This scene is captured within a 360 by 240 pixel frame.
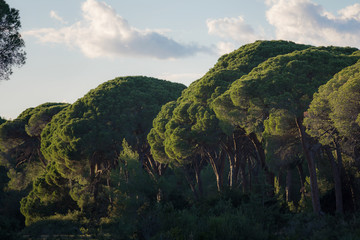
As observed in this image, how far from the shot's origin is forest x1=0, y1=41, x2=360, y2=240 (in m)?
17.6

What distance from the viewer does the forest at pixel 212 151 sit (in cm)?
1758

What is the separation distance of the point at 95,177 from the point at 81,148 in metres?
2.97

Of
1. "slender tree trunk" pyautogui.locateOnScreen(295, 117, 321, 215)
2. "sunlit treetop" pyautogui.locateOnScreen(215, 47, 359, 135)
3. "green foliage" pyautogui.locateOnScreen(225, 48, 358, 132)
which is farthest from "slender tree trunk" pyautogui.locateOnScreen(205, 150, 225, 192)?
"slender tree trunk" pyautogui.locateOnScreen(295, 117, 321, 215)

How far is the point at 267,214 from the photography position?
1834 cm

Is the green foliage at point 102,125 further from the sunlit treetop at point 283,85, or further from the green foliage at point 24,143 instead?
the sunlit treetop at point 283,85

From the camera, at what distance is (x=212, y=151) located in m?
32.6

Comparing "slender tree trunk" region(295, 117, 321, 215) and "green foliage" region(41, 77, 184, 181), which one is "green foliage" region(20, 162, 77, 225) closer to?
"green foliage" region(41, 77, 184, 181)

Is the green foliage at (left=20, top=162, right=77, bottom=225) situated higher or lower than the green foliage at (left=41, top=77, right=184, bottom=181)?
lower

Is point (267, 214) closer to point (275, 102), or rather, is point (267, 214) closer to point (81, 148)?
point (275, 102)

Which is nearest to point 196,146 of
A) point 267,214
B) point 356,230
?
point 267,214

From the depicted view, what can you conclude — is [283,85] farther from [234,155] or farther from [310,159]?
[234,155]

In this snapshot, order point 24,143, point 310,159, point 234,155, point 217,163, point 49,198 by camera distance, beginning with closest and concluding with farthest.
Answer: point 310,159 < point 234,155 < point 217,163 < point 49,198 < point 24,143

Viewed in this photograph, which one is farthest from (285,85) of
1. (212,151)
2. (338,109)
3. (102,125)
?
(102,125)

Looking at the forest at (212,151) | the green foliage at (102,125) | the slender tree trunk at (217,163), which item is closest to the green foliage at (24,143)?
the forest at (212,151)
